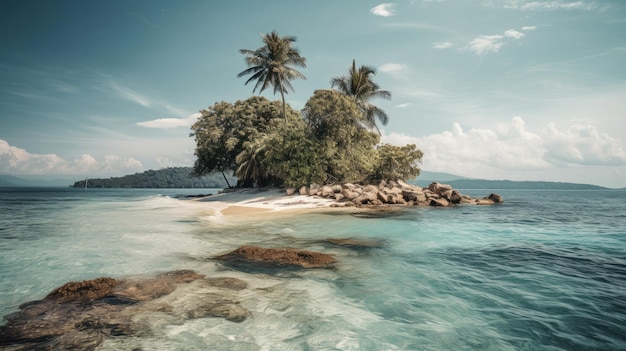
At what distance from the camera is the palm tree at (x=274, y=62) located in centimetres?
2950

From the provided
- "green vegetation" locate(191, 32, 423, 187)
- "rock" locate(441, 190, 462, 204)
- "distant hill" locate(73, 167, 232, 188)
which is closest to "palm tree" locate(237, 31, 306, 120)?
"green vegetation" locate(191, 32, 423, 187)

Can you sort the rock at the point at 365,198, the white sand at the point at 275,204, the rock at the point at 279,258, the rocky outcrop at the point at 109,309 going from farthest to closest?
1. the rock at the point at 365,198
2. the white sand at the point at 275,204
3. the rock at the point at 279,258
4. the rocky outcrop at the point at 109,309

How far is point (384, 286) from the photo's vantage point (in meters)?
5.80

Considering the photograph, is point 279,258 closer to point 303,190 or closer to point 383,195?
point 383,195

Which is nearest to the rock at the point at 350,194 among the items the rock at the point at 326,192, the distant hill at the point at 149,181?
the rock at the point at 326,192

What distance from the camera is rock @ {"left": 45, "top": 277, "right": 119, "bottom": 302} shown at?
4.80m

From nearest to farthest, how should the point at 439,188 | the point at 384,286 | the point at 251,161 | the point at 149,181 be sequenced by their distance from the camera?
the point at 384,286 < the point at 439,188 < the point at 251,161 < the point at 149,181

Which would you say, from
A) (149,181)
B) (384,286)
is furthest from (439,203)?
(149,181)

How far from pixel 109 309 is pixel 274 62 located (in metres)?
28.0

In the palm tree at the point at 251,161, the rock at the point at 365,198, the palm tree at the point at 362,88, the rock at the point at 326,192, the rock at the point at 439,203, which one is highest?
the palm tree at the point at 362,88

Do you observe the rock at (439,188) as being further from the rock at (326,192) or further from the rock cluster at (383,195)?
the rock at (326,192)

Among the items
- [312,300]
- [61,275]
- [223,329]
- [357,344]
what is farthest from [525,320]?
[61,275]

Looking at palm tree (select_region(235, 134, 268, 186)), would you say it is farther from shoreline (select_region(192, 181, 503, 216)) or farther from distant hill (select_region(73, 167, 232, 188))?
distant hill (select_region(73, 167, 232, 188))

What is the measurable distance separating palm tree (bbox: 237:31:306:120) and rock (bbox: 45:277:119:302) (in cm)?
2586
